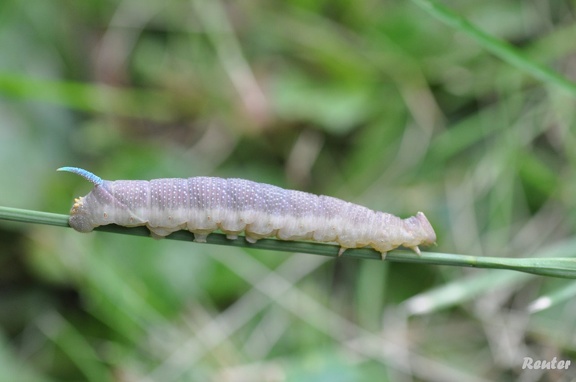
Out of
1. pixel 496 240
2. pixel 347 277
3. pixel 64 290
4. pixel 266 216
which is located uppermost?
pixel 496 240

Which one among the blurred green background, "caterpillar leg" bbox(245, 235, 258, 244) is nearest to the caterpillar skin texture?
"caterpillar leg" bbox(245, 235, 258, 244)

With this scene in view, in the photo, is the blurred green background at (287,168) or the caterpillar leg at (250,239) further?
the blurred green background at (287,168)

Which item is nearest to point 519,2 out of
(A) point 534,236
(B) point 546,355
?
(A) point 534,236

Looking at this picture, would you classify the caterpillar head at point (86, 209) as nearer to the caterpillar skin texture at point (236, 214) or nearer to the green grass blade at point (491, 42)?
the caterpillar skin texture at point (236, 214)

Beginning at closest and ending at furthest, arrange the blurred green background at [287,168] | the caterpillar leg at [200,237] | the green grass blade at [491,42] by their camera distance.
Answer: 1. the caterpillar leg at [200,237]
2. the green grass blade at [491,42]
3. the blurred green background at [287,168]

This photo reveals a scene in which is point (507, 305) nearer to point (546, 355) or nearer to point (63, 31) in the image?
point (546, 355)

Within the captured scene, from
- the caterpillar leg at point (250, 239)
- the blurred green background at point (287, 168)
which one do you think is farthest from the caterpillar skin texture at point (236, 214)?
the blurred green background at point (287, 168)

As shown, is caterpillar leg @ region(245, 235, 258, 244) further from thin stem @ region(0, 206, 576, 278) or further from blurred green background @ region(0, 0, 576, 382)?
blurred green background @ region(0, 0, 576, 382)

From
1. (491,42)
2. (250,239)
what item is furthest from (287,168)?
(250,239)
